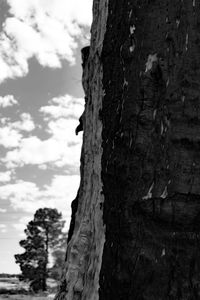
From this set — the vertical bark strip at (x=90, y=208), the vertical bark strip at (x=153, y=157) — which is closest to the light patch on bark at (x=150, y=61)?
the vertical bark strip at (x=153, y=157)

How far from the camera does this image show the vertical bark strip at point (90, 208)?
7.00ft

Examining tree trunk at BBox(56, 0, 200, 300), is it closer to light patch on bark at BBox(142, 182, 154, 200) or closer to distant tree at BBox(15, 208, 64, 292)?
light patch on bark at BBox(142, 182, 154, 200)

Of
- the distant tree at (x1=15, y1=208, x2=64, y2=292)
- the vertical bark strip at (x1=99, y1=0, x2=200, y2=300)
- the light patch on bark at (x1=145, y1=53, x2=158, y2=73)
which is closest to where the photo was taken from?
the vertical bark strip at (x1=99, y1=0, x2=200, y2=300)

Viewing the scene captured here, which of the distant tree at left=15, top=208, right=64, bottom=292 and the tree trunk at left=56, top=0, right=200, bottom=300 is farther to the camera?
the distant tree at left=15, top=208, right=64, bottom=292

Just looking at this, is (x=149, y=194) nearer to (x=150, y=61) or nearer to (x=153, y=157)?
(x=153, y=157)

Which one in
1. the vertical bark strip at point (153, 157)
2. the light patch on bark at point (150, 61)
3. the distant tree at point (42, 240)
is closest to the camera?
the vertical bark strip at point (153, 157)

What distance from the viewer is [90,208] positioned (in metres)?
2.25

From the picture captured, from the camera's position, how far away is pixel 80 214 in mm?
2365

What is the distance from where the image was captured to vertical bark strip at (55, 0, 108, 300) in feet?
7.00

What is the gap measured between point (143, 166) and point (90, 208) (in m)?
0.45

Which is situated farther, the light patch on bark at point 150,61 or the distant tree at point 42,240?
the distant tree at point 42,240

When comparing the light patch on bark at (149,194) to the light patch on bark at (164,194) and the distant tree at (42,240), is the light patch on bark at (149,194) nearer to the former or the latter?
the light patch on bark at (164,194)

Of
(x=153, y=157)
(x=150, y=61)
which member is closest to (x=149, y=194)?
(x=153, y=157)

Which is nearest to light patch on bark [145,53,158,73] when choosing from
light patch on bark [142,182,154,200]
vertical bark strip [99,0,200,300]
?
vertical bark strip [99,0,200,300]
